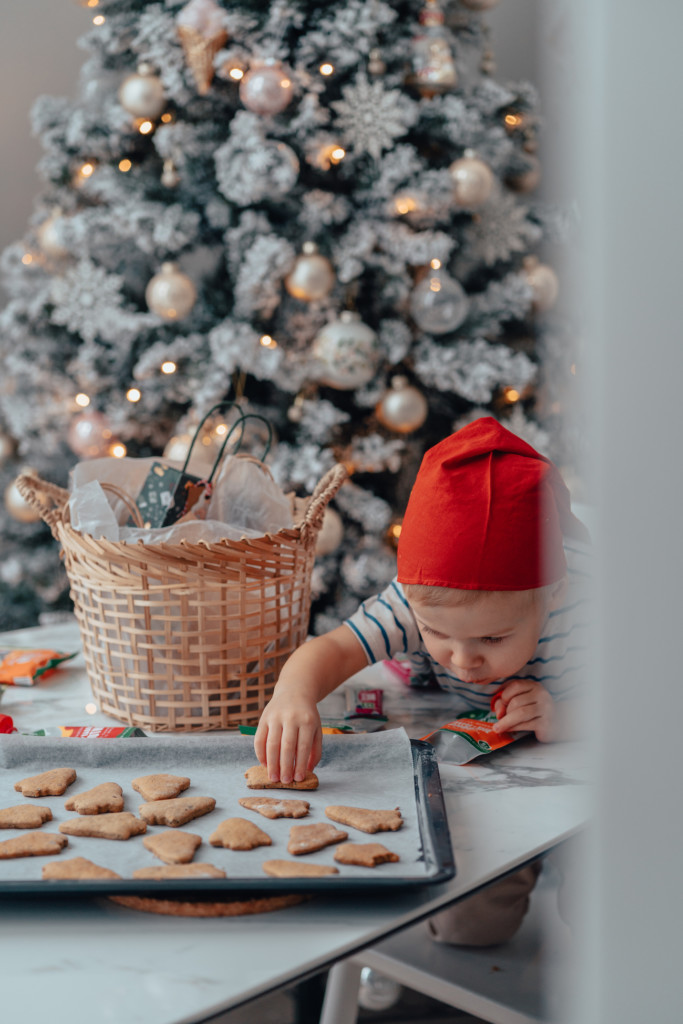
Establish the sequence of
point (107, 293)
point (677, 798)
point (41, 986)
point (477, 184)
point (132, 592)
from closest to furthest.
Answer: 1. point (677, 798)
2. point (41, 986)
3. point (132, 592)
4. point (477, 184)
5. point (107, 293)

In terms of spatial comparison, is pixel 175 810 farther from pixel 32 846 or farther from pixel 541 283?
pixel 541 283

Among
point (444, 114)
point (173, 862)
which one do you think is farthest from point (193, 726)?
point (444, 114)

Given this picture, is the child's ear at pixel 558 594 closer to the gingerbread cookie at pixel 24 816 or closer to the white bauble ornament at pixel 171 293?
the gingerbread cookie at pixel 24 816

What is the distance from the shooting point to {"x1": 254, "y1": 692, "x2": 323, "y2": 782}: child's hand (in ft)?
2.12

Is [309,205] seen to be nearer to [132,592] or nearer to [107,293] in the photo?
[107,293]

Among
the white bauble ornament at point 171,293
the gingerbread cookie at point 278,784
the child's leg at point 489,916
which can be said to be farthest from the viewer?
the white bauble ornament at point 171,293

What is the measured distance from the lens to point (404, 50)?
1646mm

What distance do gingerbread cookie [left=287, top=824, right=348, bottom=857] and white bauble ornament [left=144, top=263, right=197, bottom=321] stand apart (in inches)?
50.8

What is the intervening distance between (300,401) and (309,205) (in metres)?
0.40

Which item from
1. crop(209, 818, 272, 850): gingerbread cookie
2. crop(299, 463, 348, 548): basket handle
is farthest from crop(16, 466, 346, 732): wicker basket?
crop(209, 818, 272, 850): gingerbread cookie

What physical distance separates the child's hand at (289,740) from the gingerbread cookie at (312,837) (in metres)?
0.07

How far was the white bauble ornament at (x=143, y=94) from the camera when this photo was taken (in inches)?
64.0

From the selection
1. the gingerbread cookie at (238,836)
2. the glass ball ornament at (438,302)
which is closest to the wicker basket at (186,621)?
the gingerbread cookie at (238,836)

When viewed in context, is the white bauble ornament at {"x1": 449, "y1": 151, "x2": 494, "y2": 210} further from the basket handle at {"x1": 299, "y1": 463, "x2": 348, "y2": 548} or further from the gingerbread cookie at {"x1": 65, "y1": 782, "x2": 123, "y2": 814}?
the gingerbread cookie at {"x1": 65, "y1": 782, "x2": 123, "y2": 814}
